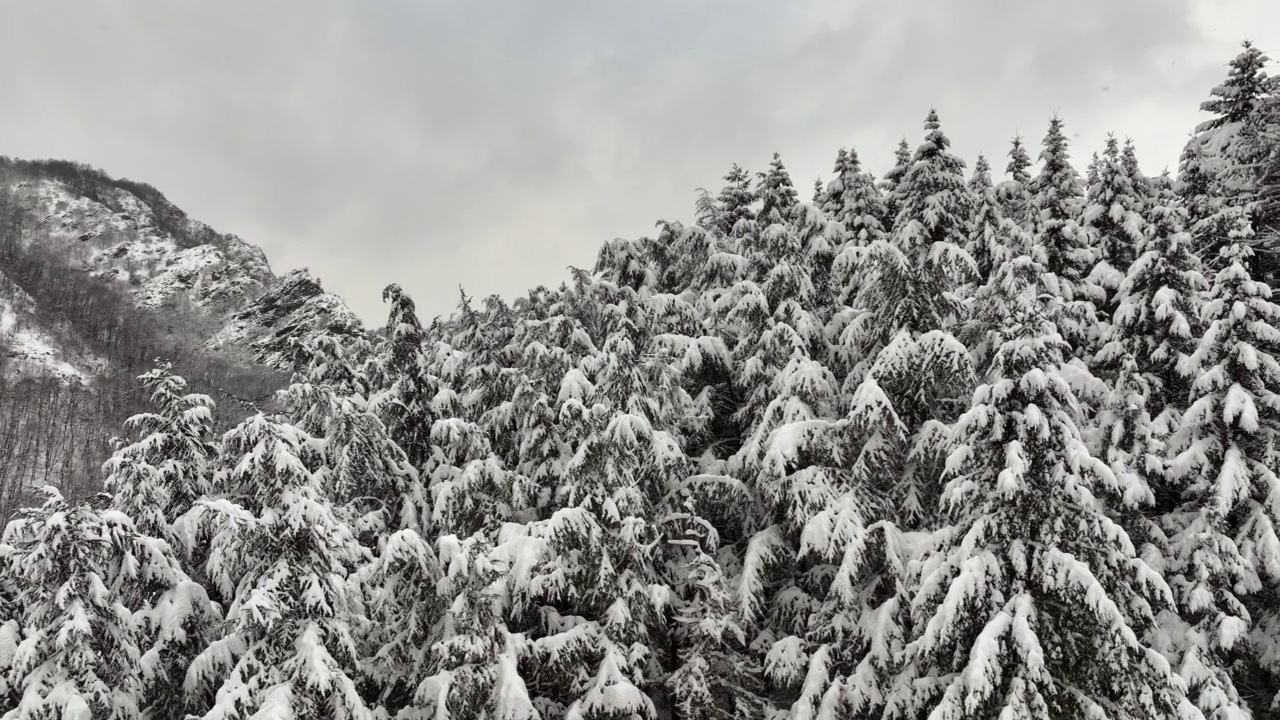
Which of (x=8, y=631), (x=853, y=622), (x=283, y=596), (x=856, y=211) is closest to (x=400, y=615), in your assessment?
(x=283, y=596)

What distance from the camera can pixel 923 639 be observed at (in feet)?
31.3

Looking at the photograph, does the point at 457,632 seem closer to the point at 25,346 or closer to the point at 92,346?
the point at 25,346

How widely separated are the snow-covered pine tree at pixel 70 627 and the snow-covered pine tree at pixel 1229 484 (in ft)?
51.1

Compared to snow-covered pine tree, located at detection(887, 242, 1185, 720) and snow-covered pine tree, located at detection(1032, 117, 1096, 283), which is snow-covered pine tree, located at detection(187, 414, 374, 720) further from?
snow-covered pine tree, located at detection(1032, 117, 1096, 283)

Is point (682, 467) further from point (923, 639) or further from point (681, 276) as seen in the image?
point (681, 276)

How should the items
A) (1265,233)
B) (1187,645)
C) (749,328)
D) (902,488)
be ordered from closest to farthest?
1. (1187,645)
2. (902,488)
3. (749,328)
4. (1265,233)

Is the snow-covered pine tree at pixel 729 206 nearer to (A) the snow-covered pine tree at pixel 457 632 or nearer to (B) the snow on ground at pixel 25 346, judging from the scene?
(A) the snow-covered pine tree at pixel 457 632

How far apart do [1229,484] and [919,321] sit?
553 cm

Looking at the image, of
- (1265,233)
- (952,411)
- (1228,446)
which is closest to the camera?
(1228,446)

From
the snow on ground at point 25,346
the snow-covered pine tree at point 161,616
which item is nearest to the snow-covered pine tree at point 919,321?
the snow-covered pine tree at point 161,616

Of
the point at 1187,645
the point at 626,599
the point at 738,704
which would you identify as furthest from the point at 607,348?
the point at 1187,645

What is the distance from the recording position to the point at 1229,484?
468 inches

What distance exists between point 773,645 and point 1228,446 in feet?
28.1

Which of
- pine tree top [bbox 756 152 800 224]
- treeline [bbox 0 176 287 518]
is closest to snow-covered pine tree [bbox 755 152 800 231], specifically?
pine tree top [bbox 756 152 800 224]
